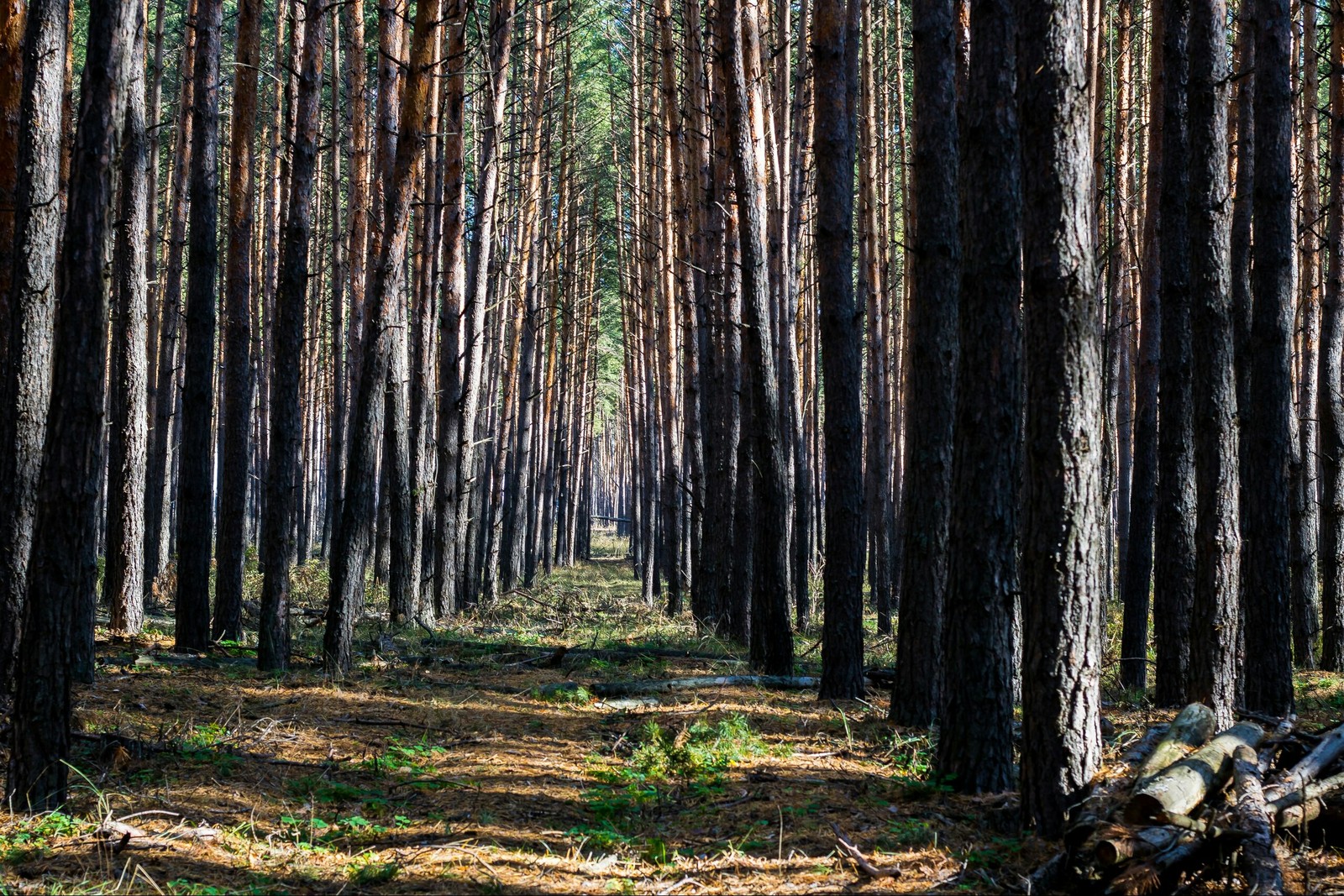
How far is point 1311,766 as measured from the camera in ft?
13.9

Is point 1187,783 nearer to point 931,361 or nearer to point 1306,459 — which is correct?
point 931,361

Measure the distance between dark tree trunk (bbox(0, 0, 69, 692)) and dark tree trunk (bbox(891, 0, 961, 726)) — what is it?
5.16 meters

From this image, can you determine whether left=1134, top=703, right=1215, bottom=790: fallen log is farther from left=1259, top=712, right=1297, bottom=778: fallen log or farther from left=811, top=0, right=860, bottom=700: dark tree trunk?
left=811, top=0, right=860, bottom=700: dark tree trunk

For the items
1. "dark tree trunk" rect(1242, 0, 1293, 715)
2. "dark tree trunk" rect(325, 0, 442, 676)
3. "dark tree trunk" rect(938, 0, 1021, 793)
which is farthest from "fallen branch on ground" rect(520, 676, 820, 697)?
"dark tree trunk" rect(1242, 0, 1293, 715)

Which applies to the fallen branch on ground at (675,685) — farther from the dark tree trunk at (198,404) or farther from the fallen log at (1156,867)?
the fallen log at (1156,867)

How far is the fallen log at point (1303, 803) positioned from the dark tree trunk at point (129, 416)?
9.24m

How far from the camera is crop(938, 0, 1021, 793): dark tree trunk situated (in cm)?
486

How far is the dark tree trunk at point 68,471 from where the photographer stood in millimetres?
4234

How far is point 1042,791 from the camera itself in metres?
4.22

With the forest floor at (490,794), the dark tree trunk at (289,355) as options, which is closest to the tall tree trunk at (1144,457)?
the forest floor at (490,794)

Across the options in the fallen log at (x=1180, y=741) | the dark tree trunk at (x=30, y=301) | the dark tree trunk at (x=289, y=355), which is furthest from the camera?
the dark tree trunk at (x=289, y=355)

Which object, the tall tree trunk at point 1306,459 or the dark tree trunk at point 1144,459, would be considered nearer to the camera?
the dark tree trunk at point 1144,459

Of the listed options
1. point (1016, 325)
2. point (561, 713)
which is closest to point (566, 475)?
point (561, 713)

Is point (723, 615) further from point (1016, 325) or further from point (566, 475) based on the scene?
point (566, 475)
